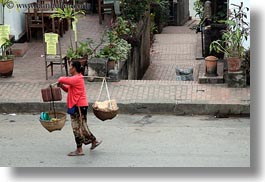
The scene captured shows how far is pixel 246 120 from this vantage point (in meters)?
9.55

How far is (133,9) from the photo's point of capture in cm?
1379

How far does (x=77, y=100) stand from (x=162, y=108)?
2.71 metres

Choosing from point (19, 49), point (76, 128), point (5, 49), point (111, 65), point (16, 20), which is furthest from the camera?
point (16, 20)

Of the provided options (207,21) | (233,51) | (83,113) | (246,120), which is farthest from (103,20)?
(83,113)

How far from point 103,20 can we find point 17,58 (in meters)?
3.98

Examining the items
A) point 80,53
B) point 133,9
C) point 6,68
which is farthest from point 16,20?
point 80,53

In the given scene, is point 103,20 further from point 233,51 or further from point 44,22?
point 233,51

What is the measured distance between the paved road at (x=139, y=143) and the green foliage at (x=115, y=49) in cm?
187

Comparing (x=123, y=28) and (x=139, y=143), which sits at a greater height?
(x=123, y=28)

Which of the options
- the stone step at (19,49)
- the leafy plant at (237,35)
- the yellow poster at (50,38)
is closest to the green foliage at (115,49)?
the yellow poster at (50,38)

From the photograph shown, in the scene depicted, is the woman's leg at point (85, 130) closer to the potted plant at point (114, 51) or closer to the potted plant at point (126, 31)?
the potted plant at point (114, 51)

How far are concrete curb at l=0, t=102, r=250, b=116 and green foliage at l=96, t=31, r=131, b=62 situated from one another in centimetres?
162

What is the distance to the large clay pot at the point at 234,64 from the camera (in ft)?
34.2

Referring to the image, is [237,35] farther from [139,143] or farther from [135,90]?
[139,143]
